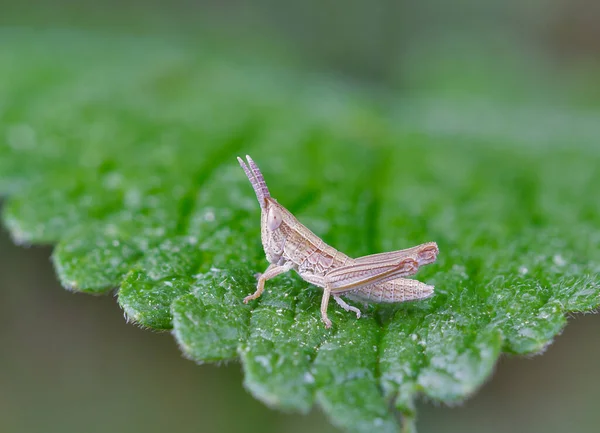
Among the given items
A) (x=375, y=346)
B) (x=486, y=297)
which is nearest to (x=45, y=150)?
(x=375, y=346)

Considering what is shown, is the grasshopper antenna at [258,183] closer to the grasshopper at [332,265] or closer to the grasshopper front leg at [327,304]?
the grasshopper at [332,265]

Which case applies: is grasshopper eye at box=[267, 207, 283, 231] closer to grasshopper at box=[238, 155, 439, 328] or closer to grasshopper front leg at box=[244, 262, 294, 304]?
grasshopper at box=[238, 155, 439, 328]

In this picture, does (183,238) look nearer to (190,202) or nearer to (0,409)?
(190,202)

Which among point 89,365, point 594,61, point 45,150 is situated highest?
point 594,61

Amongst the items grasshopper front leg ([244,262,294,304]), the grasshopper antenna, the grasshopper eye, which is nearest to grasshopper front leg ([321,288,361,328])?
grasshopper front leg ([244,262,294,304])

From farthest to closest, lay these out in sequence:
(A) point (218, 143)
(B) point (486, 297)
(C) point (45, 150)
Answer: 1. (A) point (218, 143)
2. (C) point (45, 150)
3. (B) point (486, 297)

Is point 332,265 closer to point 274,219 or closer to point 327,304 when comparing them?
point 327,304
